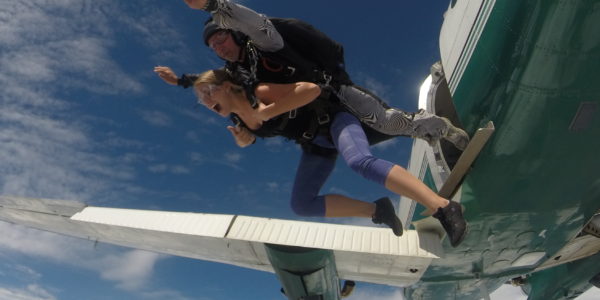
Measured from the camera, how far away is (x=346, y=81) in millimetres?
4648

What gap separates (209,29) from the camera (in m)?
4.01

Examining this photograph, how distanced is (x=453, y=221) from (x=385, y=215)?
1.01 metres

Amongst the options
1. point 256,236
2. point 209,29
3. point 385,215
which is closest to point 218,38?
point 209,29

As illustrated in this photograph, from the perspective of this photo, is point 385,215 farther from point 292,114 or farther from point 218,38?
point 218,38

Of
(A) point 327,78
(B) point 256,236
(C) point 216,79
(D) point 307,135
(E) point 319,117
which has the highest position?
(A) point 327,78

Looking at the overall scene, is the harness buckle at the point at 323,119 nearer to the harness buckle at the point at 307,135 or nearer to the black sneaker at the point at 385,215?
the harness buckle at the point at 307,135

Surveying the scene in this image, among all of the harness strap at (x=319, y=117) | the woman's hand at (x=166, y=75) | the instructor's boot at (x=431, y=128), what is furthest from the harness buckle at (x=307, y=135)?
the woman's hand at (x=166, y=75)

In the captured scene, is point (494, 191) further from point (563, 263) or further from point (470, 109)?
point (563, 263)

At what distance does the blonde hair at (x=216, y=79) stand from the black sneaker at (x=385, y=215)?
1985 mm

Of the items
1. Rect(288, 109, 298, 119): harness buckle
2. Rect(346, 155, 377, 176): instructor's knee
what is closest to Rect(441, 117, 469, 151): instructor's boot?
Rect(346, 155, 377, 176): instructor's knee

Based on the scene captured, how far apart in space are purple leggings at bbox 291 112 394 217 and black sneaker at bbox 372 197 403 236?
0.63 metres

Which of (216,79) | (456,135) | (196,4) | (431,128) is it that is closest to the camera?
(196,4)

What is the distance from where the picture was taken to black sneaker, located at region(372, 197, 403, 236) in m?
4.56

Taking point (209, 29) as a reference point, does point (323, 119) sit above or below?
above
